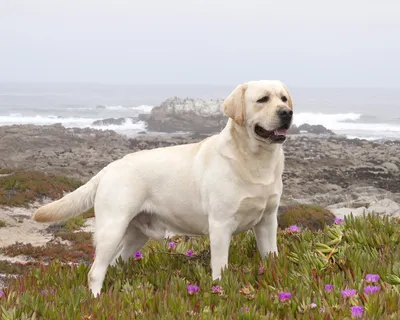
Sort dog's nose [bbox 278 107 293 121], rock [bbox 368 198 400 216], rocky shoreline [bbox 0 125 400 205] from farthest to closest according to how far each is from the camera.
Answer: rocky shoreline [bbox 0 125 400 205], rock [bbox 368 198 400 216], dog's nose [bbox 278 107 293 121]

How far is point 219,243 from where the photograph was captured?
5.54 metres

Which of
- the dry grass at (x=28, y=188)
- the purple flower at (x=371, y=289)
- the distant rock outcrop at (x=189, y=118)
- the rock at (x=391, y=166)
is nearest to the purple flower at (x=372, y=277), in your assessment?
the purple flower at (x=371, y=289)

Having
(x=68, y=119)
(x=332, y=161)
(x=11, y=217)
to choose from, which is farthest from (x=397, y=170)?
(x=68, y=119)

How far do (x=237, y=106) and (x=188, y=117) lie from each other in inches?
2651

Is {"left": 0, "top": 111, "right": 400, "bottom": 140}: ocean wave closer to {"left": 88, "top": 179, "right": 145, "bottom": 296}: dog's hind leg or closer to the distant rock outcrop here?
the distant rock outcrop

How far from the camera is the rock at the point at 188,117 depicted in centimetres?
7125

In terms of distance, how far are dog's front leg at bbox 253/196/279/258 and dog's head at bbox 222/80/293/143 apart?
803 millimetres

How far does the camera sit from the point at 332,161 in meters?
38.7

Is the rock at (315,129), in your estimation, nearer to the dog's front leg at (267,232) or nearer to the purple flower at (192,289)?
the dog's front leg at (267,232)

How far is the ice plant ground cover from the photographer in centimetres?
423

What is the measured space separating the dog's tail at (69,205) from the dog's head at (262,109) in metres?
1.76

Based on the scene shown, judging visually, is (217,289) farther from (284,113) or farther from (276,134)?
(284,113)

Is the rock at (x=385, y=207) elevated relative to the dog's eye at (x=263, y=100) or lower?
lower

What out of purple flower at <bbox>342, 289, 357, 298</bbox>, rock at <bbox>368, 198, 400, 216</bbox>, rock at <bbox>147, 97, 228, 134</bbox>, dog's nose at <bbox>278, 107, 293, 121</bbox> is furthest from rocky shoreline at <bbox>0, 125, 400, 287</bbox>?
rock at <bbox>147, 97, 228, 134</bbox>
